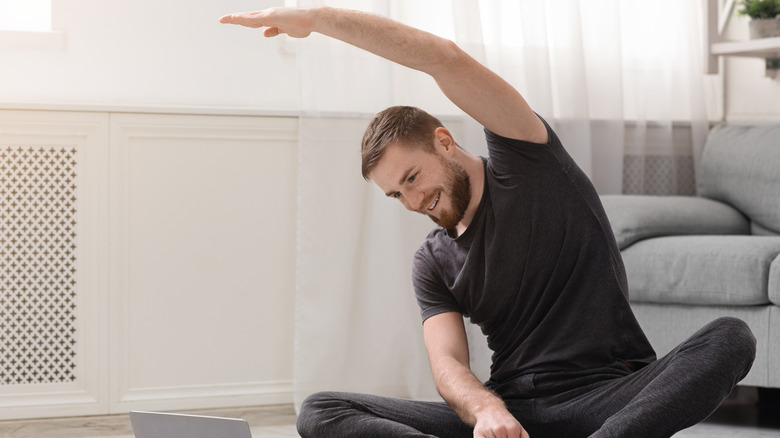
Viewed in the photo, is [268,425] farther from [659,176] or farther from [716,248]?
[659,176]

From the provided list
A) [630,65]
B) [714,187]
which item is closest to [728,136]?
[714,187]

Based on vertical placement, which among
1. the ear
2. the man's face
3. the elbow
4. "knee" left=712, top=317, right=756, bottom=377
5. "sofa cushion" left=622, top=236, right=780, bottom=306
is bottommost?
"knee" left=712, top=317, right=756, bottom=377

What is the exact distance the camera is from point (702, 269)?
7.52ft

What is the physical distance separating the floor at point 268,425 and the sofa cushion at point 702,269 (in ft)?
1.02

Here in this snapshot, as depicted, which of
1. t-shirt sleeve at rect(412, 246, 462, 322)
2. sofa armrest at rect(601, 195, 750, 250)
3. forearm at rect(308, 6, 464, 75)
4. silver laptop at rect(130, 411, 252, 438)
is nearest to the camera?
silver laptop at rect(130, 411, 252, 438)

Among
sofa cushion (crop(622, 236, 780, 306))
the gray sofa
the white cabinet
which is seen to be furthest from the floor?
sofa cushion (crop(622, 236, 780, 306))

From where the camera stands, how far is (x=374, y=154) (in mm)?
1543

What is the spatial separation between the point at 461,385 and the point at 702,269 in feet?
3.37

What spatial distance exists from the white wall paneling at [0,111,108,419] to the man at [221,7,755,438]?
1.09 m

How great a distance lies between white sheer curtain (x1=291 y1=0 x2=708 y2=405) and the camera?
257 centimetres

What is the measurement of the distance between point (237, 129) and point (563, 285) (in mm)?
1262

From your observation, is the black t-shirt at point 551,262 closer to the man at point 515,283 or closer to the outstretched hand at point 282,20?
the man at point 515,283

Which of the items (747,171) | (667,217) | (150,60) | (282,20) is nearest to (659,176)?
(747,171)

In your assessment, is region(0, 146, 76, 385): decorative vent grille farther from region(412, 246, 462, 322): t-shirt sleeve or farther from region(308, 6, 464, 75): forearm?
region(308, 6, 464, 75): forearm
